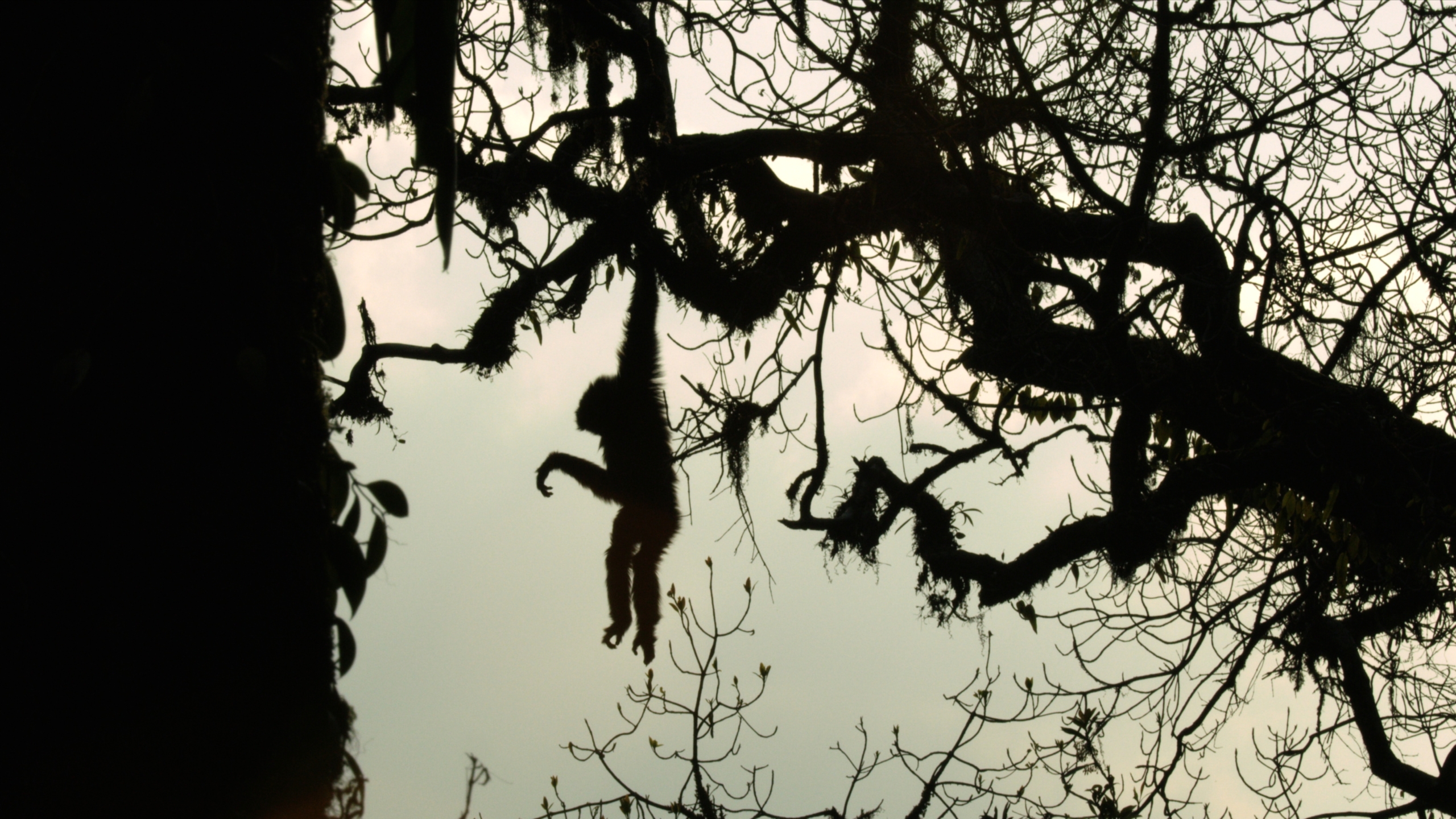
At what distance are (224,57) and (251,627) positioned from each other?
0.74m

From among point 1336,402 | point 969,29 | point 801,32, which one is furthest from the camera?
point 1336,402

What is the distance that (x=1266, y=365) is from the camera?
18.5 feet

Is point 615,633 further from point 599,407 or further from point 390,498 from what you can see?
point 390,498

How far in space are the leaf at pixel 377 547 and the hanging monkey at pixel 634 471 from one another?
20.7 ft

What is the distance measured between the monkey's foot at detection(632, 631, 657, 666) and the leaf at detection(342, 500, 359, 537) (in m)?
7.98

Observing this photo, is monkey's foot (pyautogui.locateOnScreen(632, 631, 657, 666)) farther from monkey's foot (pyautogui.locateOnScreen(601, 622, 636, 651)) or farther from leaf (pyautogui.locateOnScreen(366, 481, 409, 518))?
leaf (pyautogui.locateOnScreen(366, 481, 409, 518))

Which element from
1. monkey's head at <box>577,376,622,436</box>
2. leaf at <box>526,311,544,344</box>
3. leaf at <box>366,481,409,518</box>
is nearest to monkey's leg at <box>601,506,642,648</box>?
monkey's head at <box>577,376,622,436</box>

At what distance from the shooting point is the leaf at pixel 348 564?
55.9 inches

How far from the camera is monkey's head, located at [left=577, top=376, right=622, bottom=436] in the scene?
28.1 feet

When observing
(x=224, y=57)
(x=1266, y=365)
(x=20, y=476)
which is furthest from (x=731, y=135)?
(x=20, y=476)

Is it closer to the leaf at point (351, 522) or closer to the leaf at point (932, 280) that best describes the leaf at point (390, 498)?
the leaf at point (351, 522)

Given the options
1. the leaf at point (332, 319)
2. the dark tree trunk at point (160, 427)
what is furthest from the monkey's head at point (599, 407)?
the dark tree trunk at point (160, 427)

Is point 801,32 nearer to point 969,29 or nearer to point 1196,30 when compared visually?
point 969,29

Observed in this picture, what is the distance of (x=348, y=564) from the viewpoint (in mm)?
1434
